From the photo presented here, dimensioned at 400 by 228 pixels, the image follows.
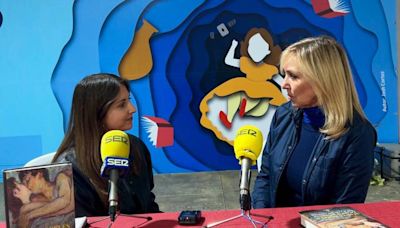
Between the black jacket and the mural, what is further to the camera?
the mural

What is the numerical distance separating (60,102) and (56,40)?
0.62m

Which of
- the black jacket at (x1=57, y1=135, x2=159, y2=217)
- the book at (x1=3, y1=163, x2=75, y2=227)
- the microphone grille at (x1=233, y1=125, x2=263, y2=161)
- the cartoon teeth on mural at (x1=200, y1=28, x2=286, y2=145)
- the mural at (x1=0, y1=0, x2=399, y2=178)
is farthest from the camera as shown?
the cartoon teeth on mural at (x1=200, y1=28, x2=286, y2=145)

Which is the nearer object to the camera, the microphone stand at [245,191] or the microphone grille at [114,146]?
the microphone stand at [245,191]

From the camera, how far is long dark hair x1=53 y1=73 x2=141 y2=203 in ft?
5.44

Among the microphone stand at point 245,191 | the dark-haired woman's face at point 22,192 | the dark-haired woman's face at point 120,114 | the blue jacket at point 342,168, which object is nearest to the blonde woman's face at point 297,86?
the blue jacket at point 342,168

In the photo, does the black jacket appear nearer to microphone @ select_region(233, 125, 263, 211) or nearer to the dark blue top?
microphone @ select_region(233, 125, 263, 211)

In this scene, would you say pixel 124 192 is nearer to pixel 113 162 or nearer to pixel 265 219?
pixel 113 162

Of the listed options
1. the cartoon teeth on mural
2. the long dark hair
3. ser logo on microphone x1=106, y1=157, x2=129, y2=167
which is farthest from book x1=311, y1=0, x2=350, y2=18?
ser logo on microphone x1=106, y1=157, x2=129, y2=167

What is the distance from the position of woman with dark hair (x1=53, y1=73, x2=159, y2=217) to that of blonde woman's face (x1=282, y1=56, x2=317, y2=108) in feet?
2.17

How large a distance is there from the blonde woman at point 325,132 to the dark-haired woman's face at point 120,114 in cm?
66

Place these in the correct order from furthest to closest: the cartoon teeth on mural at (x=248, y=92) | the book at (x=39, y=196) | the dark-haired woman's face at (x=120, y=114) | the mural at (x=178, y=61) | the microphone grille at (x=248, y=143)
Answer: the cartoon teeth on mural at (x=248, y=92), the mural at (x=178, y=61), the dark-haired woman's face at (x=120, y=114), the microphone grille at (x=248, y=143), the book at (x=39, y=196)

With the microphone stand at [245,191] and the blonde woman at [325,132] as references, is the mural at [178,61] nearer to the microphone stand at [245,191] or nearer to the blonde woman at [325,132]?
the blonde woman at [325,132]

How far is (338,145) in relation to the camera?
1.63 metres

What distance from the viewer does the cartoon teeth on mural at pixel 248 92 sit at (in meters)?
4.41
